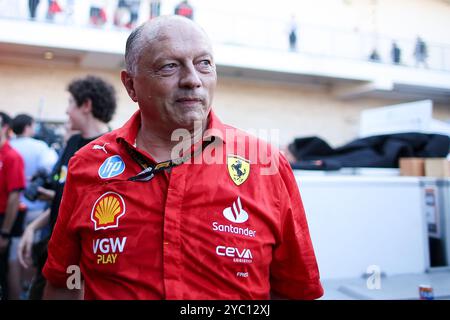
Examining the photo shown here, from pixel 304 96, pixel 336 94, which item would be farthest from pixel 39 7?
pixel 336 94

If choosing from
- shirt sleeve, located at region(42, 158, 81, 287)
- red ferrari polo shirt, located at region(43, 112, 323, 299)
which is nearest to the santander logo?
red ferrari polo shirt, located at region(43, 112, 323, 299)

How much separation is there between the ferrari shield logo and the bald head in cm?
36

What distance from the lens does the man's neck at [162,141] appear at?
1178 millimetres

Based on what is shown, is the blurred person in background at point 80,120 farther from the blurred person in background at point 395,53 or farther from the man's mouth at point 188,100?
the blurred person in background at point 395,53

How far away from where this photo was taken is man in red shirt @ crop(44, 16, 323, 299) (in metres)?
1.03

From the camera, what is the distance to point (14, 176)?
3.10 meters

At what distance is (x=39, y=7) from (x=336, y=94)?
9.10 meters

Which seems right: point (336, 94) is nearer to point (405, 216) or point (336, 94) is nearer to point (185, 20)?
point (405, 216)

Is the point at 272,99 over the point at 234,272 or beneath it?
over

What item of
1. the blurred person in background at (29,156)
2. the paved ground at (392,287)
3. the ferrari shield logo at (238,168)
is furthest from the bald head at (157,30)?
the blurred person in background at (29,156)

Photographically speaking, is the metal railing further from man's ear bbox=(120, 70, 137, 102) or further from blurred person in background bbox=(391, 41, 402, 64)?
man's ear bbox=(120, 70, 137, 102)

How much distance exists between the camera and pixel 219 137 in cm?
116
